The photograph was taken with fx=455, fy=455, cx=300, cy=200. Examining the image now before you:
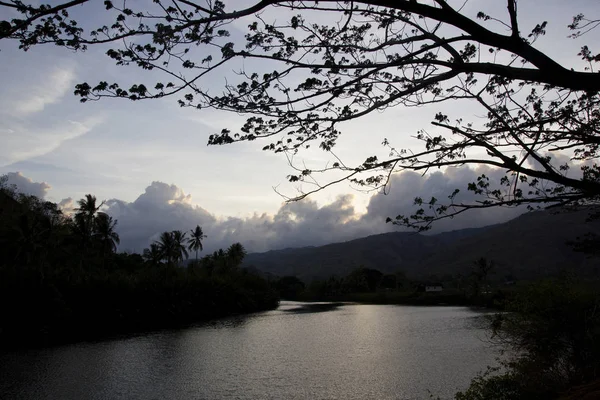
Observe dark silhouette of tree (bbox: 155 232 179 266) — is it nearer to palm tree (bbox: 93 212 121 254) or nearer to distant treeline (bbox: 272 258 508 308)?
palm tree (bbox: 93 212 121 254)

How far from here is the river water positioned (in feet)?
53.8

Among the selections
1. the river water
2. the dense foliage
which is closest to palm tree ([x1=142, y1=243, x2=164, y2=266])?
the river water

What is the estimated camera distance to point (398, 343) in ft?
92.5

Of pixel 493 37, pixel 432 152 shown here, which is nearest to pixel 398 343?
pixel 432 152

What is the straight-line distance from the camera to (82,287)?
35688 millimetres

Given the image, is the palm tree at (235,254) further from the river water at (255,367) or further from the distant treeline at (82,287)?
the river water at (255,367)

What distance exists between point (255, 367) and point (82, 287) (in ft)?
68.4

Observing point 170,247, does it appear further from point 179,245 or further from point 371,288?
point 371,288

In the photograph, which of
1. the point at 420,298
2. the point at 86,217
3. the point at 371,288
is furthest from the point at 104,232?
the point at 371,288

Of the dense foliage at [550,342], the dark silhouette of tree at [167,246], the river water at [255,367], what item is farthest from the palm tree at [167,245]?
the dense foliage at [550,342]

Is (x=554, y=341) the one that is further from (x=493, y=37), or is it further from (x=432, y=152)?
(x=493, y=37)

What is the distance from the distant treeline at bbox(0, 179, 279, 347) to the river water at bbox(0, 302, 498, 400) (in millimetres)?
4758

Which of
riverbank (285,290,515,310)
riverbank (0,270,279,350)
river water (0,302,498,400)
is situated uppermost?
riverbank (0,270,279,350)

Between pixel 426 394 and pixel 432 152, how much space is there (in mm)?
11367
